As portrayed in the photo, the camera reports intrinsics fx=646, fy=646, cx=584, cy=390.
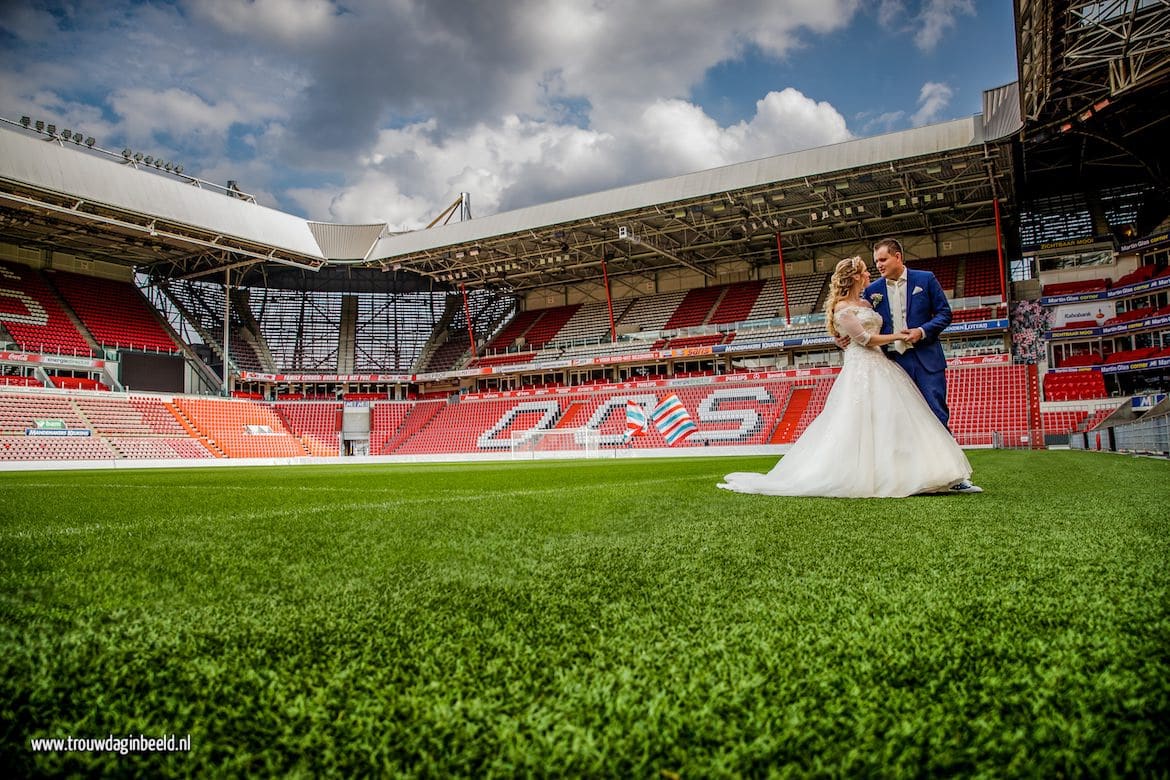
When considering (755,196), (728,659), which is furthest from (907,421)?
(755,196)

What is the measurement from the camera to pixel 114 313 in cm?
3164

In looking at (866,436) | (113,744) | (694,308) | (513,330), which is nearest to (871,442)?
(866,436)

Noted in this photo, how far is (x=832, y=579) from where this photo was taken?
180 centimetres

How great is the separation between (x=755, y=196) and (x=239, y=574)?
25074 mm

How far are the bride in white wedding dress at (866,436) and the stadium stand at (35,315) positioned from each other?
3356 cm

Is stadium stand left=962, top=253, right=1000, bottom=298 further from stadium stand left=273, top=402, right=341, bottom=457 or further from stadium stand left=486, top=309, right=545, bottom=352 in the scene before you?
stadium stand left=273, top=402, right=341, bottom=457

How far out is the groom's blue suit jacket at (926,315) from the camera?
4723 millimetres

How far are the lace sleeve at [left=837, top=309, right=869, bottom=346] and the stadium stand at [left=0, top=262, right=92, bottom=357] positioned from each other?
33.6 metres

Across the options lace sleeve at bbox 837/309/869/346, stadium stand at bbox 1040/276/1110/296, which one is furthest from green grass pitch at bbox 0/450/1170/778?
stadium stand at bbox 1040/276/1110/296

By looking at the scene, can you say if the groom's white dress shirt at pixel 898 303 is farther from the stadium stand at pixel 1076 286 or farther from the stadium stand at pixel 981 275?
the stadium stand at pixel 1076 286

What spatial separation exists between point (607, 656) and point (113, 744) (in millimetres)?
745

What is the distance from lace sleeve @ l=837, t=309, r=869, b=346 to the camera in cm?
462

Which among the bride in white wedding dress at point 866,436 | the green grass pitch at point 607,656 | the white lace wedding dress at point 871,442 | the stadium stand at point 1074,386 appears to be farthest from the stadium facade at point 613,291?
the green grass pitch at point 607,656

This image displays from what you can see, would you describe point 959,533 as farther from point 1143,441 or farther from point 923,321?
point 1143,441
